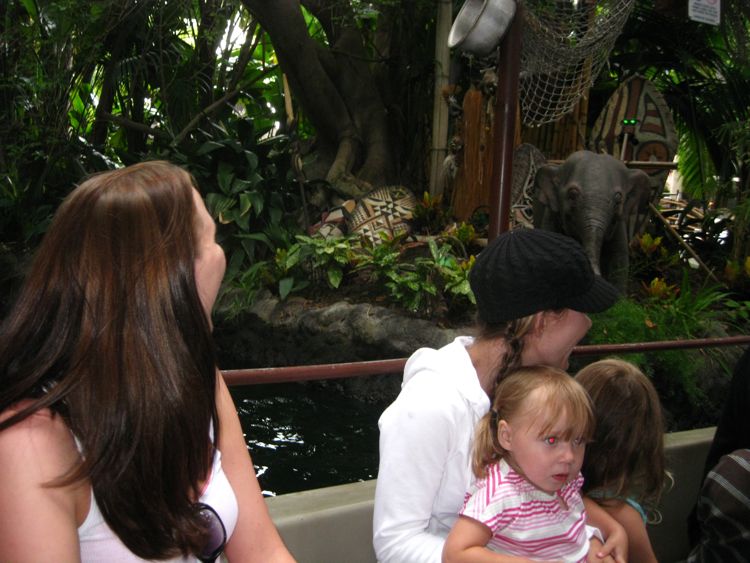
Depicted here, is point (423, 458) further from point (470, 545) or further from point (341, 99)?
point (341, 99)

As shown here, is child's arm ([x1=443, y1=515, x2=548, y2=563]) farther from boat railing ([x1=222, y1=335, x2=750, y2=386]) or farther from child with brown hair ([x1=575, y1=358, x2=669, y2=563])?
boat railing ([x1=222, y1=335, x2=750, y2=386])

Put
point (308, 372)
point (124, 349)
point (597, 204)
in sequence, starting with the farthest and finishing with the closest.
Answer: point (597, 204) → point (308, 372) → point (124, 349)

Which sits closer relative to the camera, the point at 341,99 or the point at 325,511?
the point at 325,511

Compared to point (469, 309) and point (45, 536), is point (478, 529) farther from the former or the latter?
point (469, 309)

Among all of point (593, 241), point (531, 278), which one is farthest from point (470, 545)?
point (593, 241)

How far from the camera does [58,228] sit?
1201 mm

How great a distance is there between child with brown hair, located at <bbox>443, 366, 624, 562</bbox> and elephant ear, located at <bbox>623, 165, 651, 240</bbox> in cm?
576

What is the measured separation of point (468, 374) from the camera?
1572 mm

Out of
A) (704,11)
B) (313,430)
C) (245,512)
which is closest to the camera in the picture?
(245,512)

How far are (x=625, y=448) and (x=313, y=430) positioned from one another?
434cm

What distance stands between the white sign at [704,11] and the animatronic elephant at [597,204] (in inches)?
68.2

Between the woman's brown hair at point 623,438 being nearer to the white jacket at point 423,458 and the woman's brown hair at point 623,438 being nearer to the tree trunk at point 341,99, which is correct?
the white jacket at point 423,458

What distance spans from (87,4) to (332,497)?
24.1ft

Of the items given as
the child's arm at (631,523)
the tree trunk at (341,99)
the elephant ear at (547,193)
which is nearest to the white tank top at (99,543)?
the child's arm at (631,523)
